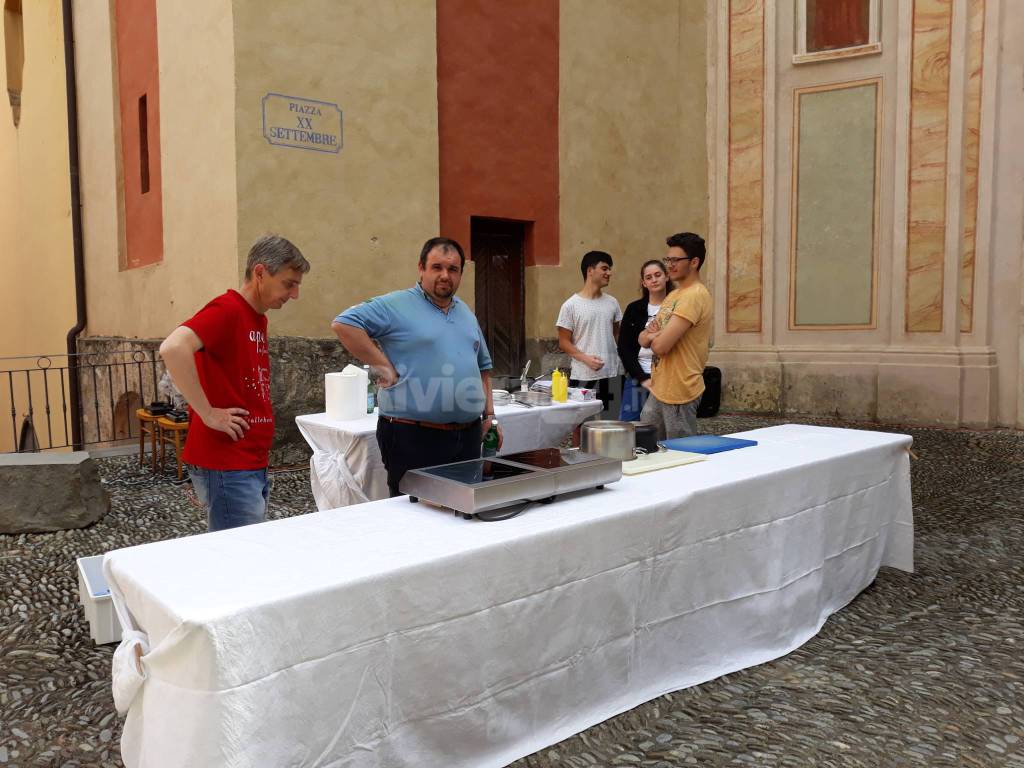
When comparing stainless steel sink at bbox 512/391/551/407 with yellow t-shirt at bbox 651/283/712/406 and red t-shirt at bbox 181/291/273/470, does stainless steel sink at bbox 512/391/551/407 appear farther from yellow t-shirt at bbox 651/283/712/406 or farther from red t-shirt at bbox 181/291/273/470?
red t-shirt at bbox 181/291/273/470

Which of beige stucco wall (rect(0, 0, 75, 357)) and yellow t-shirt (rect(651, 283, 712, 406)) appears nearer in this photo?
yellow t-shirt (rect(651, 283, 712, 406))

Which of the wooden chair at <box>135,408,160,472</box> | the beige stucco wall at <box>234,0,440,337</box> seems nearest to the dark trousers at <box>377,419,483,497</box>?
the wooden chair at <box>135,408,160,472</box>

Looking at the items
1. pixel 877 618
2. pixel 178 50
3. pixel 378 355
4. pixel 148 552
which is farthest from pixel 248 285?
pixel 178 50

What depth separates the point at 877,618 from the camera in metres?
3.38

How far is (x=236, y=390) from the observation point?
269 centimetres

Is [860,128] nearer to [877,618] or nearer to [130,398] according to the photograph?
[877,618]

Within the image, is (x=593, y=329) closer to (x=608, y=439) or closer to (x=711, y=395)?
(x=608, y=439)

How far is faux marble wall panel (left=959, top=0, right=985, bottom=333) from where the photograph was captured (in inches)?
331

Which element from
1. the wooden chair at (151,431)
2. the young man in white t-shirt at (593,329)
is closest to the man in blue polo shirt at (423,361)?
the young man in white t-shirt at (593,329)

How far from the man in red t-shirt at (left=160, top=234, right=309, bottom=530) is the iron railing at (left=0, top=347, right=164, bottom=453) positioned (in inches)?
211

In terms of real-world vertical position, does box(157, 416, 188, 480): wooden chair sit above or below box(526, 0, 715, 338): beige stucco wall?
below

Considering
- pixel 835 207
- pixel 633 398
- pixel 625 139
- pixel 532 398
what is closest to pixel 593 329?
pixel 633 398

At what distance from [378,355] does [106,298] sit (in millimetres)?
8433

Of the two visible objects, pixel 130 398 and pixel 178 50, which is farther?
pixel 130 398
